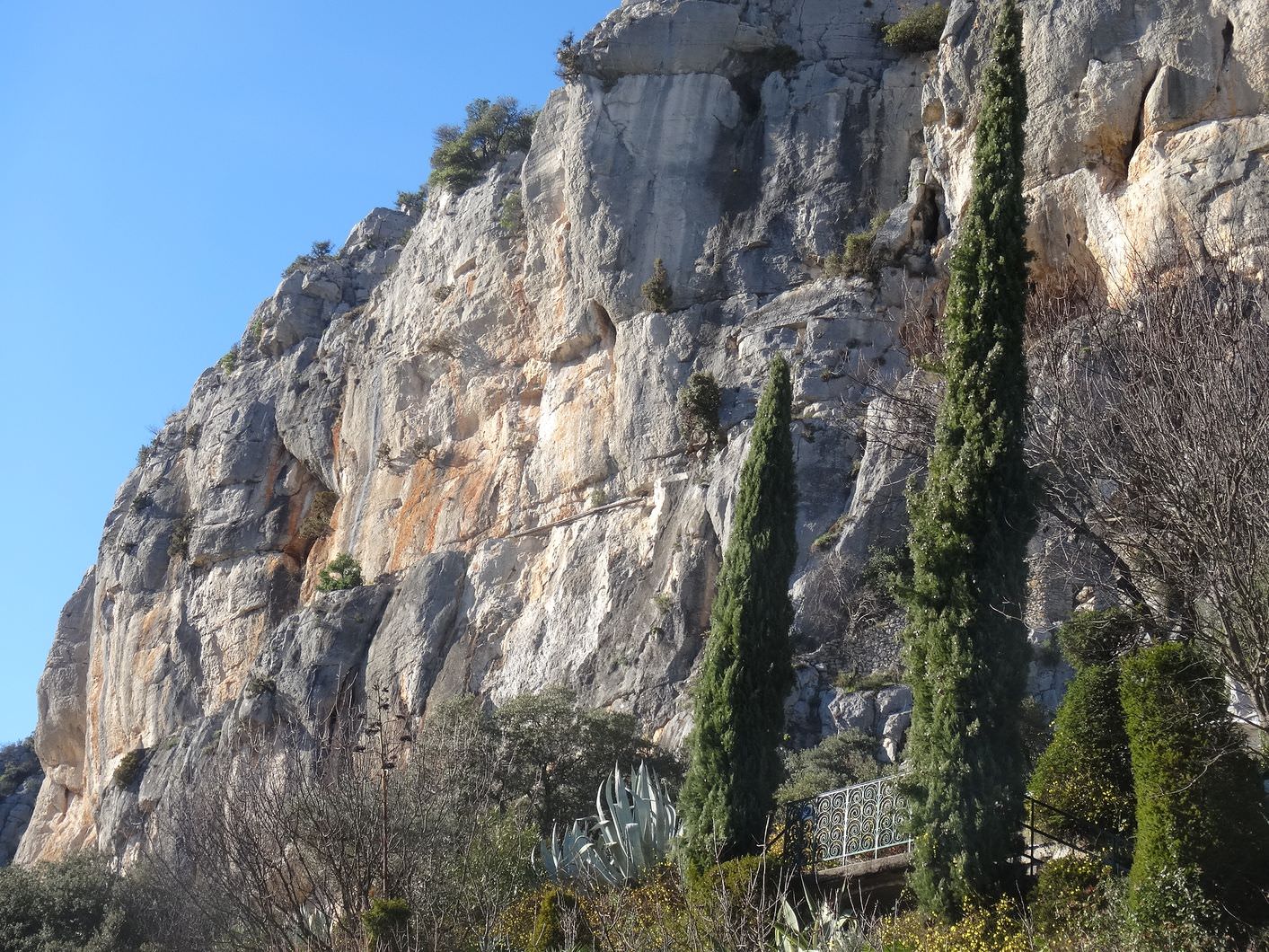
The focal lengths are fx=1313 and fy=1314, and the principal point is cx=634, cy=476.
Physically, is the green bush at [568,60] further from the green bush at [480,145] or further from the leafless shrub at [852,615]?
the leafless shrub at [852,615]

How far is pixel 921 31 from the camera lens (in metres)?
33.9

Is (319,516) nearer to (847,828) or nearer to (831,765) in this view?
(831,765)

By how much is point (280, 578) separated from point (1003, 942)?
104ft

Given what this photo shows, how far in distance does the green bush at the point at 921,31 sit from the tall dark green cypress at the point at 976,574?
63.4ft

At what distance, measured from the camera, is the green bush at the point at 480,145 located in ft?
134

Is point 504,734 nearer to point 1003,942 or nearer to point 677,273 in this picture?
point 1003,942

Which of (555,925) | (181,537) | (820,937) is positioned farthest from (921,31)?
(181,537)

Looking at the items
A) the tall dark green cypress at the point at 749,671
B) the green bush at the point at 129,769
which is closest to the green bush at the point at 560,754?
the tall dark green cypress at the point at 749,671

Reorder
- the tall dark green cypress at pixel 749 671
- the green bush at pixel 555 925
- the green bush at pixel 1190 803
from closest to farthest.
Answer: the green bush at pixel 1190 803
the green bush at pixel 555 925
the tall dark green cypress at pixel 749 671

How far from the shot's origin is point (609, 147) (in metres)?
34.6

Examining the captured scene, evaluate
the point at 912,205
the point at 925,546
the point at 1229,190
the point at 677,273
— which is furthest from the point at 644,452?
the point at 925,546

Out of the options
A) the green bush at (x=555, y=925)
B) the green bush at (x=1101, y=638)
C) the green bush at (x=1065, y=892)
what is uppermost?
the green bush at (x=1101, y=638)

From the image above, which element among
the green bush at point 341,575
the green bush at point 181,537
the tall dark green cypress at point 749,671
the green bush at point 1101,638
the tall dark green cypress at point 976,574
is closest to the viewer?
the tall dark green cypress at point 976,574

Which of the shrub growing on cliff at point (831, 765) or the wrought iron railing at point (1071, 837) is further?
the shrub growing on cliff at point (831, 765)
